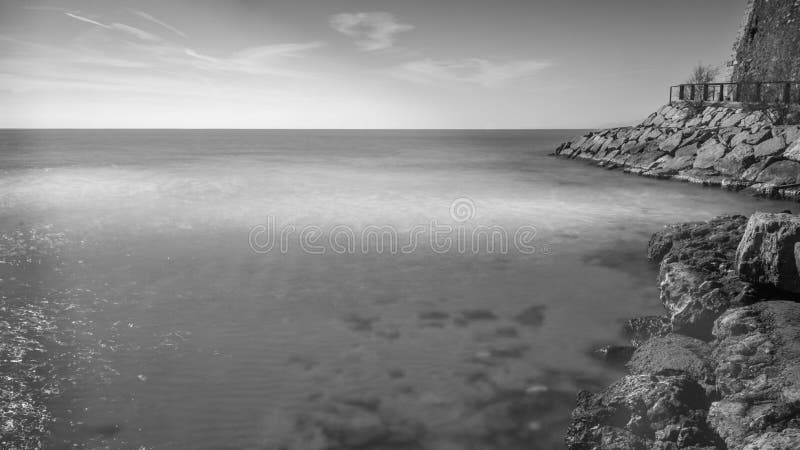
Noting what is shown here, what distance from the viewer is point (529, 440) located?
15.4 feet

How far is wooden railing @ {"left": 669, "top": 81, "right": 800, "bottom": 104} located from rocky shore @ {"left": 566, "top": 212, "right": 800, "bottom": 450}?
24405 millimetres

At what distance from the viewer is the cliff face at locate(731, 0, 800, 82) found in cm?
2764

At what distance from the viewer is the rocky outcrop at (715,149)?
20516mm

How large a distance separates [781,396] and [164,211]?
59.3ft

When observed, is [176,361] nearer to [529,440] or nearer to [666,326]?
[529,440]

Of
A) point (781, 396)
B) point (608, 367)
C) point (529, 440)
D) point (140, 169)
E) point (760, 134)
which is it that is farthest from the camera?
point (140, 169)

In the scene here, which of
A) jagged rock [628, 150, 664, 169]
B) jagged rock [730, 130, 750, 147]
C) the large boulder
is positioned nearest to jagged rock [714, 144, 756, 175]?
jagged rock [730, 130, 750, 147]

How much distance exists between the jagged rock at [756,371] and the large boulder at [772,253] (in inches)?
35.3

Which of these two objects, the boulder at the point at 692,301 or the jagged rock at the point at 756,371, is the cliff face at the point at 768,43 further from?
the jagged rock at the point at 756,371

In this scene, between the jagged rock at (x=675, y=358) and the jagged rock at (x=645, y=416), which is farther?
the jagged rock at (x=675, y=358)


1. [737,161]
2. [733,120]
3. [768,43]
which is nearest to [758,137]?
[737,161]

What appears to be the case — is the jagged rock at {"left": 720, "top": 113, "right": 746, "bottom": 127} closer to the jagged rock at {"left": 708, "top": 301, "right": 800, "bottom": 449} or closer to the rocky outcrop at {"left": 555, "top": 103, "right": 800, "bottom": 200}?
the rocky outcrop at {"left": 555, "top": 103, "right": 800, "bottom": 200}

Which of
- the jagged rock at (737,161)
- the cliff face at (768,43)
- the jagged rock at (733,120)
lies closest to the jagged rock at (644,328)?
the jagged rock at (737,161)

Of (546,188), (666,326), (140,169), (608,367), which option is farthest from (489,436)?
(140,169)
